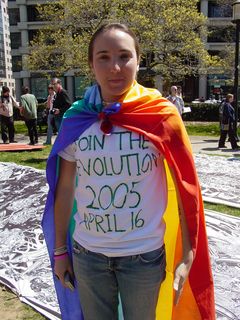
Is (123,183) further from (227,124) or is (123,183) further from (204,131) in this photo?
(204,131)

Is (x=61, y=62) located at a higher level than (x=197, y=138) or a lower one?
higher

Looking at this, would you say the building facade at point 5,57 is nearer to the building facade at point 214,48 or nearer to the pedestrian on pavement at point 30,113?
the building facade at point 214,48

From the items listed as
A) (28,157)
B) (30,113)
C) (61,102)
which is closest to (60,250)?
(61,102)

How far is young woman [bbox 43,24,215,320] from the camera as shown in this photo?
5.40 feet

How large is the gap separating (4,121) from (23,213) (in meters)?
7.80

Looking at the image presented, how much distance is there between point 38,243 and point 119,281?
248 cm

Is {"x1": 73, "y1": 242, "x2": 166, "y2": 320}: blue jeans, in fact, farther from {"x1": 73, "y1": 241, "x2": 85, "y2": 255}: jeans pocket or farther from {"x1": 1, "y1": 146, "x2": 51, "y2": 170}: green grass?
{"x1": 1, "y1": 146, "x2": 51, "y2": 170}: green grass

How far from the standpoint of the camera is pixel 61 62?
17.2m

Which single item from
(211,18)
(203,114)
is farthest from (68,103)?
(211,18)

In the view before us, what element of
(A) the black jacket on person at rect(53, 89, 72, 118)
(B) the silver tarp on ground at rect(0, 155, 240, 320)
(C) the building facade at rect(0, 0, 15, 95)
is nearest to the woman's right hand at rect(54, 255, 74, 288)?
(B) the silver tarp on ground at rect(0, 155, 240, 320)

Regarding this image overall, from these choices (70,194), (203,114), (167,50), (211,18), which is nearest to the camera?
(70,194)

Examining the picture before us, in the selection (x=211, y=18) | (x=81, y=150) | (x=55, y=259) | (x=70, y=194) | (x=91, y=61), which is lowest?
(x=55, y=259)

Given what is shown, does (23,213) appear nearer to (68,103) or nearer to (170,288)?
(170,288)

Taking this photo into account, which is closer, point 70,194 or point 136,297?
point 136,297
